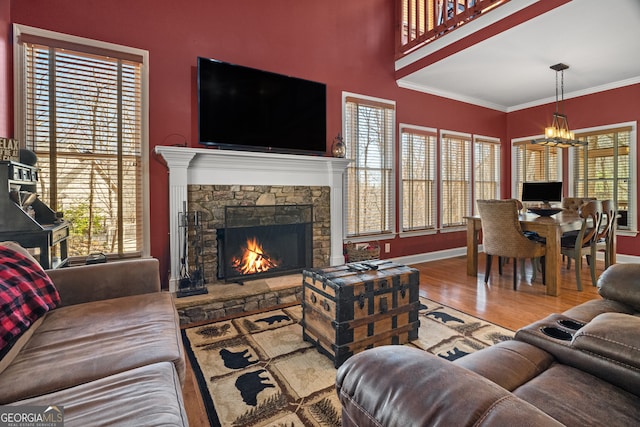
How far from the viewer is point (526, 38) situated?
344 cm

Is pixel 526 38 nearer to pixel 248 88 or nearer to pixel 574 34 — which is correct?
pixel 574 34

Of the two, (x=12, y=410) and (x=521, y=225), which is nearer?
(x=12, y=410)

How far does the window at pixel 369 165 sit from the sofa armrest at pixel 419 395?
11.6 ft

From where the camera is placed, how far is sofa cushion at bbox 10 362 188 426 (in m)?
0.85

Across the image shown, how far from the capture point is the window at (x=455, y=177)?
5.19m

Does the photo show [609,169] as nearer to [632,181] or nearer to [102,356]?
[632,181]

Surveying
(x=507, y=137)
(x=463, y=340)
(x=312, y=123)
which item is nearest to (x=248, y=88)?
(x=312, y=123)

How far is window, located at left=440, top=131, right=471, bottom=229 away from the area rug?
271cm

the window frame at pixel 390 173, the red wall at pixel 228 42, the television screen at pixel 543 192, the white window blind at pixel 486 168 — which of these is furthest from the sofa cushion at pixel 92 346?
the white window blind at pixel 486 168

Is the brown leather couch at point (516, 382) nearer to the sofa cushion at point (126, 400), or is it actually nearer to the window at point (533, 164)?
the sofa cushion at point (126, 400)

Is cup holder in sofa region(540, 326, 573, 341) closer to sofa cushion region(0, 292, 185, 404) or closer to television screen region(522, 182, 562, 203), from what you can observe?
sofa cushion region(0, 292, 185, 404)

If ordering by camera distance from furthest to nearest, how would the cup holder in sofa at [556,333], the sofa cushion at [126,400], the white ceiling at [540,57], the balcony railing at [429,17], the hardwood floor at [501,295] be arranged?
the balcony railing at [429,17] → the white ceiling at [540,57] → the hardwood floor at [501,295] → the cup holder in sofa at [556,333] → the sofa cushion at [126,400]

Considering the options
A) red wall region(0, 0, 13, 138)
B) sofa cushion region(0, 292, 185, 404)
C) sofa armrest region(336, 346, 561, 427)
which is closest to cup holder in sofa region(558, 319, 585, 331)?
sofa armrest region(336, 346, 561, 427)

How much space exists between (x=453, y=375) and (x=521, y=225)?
349cm
